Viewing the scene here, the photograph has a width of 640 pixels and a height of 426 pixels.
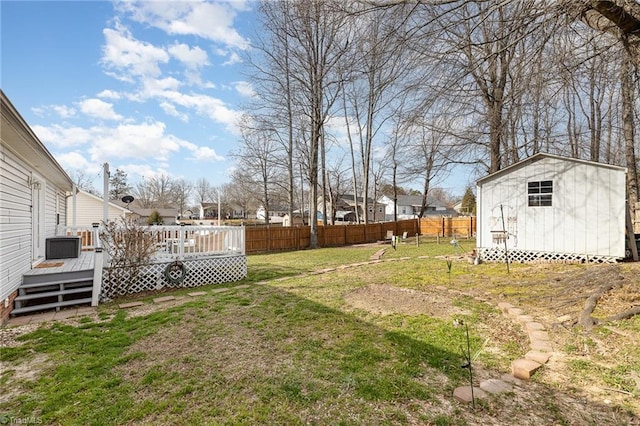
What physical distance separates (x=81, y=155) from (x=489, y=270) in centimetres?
2467

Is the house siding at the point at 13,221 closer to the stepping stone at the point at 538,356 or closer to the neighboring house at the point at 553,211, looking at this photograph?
the stepping stone at the point at 538,356

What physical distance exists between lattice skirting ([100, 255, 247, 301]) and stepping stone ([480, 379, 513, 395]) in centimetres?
691

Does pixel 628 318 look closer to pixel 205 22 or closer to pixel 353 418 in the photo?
pixel 353 418

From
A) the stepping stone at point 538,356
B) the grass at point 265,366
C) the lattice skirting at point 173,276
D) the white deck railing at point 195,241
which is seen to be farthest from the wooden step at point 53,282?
the stepping stone at point 538,356

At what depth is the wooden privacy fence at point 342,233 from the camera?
16531 mm

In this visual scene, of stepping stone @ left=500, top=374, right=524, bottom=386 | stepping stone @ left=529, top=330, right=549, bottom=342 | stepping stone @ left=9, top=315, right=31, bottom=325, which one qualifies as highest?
stepping stone @ left=529, top=330, right=549, bottom=342

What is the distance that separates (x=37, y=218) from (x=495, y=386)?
10.1m

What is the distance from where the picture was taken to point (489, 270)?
28.5 feet

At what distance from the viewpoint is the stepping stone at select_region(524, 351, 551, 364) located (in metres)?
3.20

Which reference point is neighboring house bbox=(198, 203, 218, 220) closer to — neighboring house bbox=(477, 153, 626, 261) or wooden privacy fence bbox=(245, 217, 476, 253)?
wooden privacy fence bbox=(245, 217, 476, 253)

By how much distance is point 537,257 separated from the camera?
31.8 ft

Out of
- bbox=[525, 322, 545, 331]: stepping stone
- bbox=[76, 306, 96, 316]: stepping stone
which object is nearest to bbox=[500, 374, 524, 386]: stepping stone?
bbox=[525, 322, 545, 331]: stepping stone

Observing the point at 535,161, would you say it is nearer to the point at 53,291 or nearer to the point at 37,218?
the point at 53,291

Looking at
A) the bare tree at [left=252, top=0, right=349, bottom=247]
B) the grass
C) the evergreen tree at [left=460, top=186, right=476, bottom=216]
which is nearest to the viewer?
the grass
